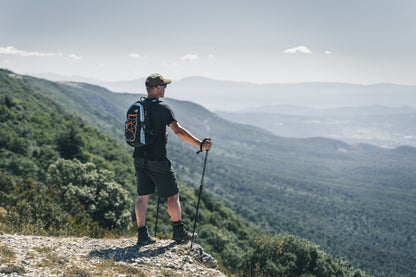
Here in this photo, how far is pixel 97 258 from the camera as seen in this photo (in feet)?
18.8

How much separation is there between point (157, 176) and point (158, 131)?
40.7 inches

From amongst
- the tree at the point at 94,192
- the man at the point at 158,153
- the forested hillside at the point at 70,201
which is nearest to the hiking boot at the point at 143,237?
the man at the point at 158,153

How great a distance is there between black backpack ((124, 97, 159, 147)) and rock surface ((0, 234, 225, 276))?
2.57 meters

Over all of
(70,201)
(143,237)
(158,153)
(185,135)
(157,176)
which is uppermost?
(185,135)

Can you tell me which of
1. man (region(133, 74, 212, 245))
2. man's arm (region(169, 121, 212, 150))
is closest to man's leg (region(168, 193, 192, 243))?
man (region(133, 74, 212, 245))

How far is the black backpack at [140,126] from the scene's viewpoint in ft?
18.8

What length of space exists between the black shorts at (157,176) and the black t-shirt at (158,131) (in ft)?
0.45

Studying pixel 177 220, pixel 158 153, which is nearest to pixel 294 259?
pixel 177 220

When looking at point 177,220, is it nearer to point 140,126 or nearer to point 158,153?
point 158,153

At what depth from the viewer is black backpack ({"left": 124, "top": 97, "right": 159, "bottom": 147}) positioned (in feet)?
18.8

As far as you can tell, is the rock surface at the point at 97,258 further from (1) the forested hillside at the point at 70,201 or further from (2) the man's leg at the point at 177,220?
(1) the forested hillside at the point at 70,201

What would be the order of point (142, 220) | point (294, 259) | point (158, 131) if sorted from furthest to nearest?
point (294, 259)
point (142, 220)
point (158, 131)

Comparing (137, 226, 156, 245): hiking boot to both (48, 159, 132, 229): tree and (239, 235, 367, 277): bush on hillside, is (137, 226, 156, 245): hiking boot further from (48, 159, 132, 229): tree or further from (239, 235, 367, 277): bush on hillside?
(48, 159, 132, 229): tree

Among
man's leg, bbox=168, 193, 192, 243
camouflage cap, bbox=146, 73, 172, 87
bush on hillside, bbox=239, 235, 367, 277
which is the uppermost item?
camouflage cap, bbox=146, 73, 172, 87
